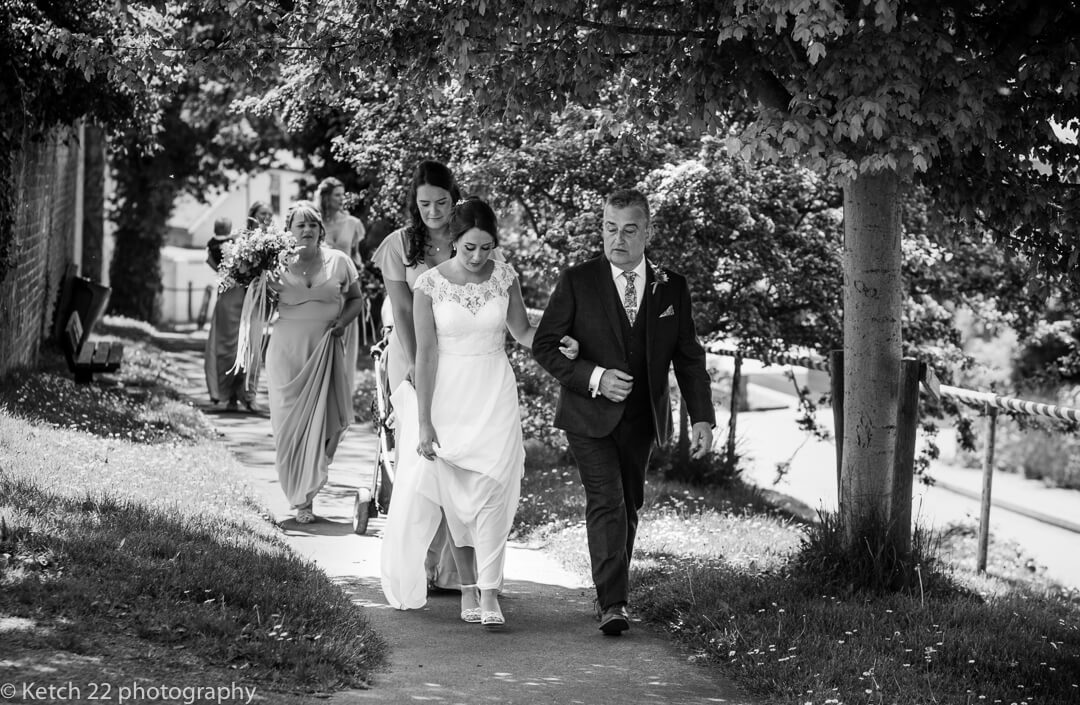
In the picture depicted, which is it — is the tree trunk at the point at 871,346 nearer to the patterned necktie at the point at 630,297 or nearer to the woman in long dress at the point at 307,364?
the patterned necktie at the point at 630,297

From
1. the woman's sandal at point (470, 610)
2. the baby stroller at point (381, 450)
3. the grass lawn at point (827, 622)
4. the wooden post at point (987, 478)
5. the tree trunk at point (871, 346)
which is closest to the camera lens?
the grass lawn at point (827, 622)

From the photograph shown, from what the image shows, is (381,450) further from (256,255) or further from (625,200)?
(625,200)

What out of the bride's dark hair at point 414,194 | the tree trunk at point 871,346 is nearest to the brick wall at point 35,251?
the bride's dark hair at point 414,194

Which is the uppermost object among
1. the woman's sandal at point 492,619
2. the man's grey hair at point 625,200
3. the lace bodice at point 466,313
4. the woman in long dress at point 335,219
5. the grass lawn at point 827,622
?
the woman in long dress at point 335,219

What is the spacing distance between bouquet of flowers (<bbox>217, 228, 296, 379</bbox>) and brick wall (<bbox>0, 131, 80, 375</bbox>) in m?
3.39

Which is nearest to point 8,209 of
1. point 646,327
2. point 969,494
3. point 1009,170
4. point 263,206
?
point 263,206

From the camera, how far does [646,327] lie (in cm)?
642

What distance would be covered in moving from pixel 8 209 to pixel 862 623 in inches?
322

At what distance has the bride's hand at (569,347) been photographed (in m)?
6.32

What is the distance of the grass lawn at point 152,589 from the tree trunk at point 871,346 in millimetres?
2889

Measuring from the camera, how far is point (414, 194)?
24.1ft

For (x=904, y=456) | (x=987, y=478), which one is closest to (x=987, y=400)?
(x=987, y=478)

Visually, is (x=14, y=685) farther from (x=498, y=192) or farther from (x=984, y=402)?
(x=498, y=192)

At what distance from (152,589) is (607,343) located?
247cm
